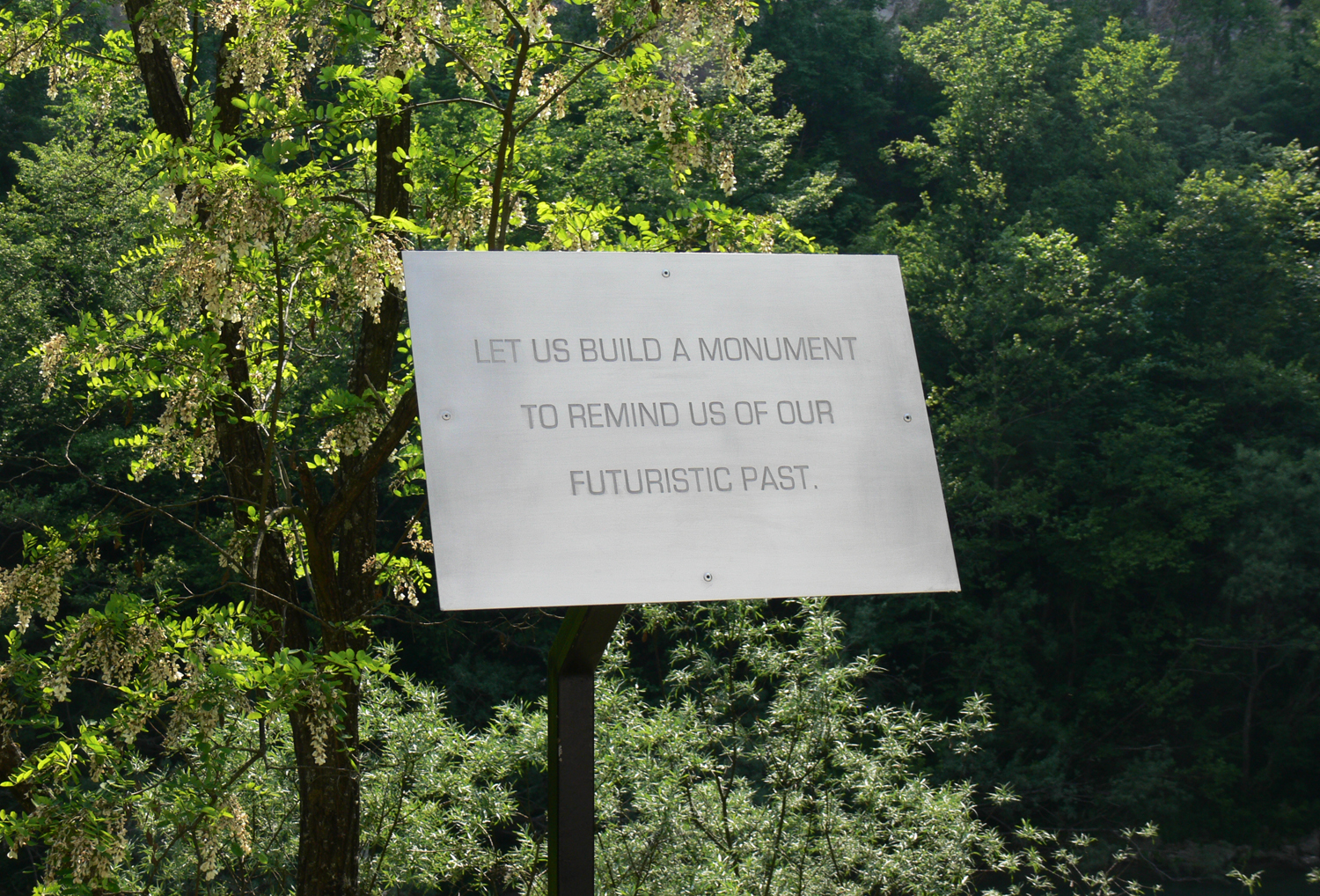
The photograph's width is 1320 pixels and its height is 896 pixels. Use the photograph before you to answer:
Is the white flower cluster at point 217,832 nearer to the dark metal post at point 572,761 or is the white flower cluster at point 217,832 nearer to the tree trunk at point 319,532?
the tree trunk at point 319,532

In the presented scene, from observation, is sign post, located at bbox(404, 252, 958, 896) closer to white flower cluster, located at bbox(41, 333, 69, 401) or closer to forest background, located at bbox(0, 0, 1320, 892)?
white flower cluster, located at bbox(41, 333, 69, 401)

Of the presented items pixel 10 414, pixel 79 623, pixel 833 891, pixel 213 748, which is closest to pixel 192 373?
pixel 79 623

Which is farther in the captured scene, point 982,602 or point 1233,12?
point 1233,12

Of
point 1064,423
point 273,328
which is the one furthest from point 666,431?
point 1064,423

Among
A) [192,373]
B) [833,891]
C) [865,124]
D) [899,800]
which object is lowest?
[833,891]

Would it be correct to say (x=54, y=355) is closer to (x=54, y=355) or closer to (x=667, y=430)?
(x=54, y=355)

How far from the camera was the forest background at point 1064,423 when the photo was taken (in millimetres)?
15820

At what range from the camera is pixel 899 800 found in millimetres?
6102

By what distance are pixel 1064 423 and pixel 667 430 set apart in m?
17.8

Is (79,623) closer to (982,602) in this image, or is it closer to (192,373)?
(192,373)

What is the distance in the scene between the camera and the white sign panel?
185 cm

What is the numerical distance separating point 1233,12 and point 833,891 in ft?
95.7

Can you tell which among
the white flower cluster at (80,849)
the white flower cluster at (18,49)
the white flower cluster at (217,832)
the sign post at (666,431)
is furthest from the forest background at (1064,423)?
the sign post at (666,431)

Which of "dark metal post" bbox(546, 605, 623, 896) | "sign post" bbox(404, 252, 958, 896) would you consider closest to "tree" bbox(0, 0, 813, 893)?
"dark metal post" bbox(546, 605, 623, 896)
